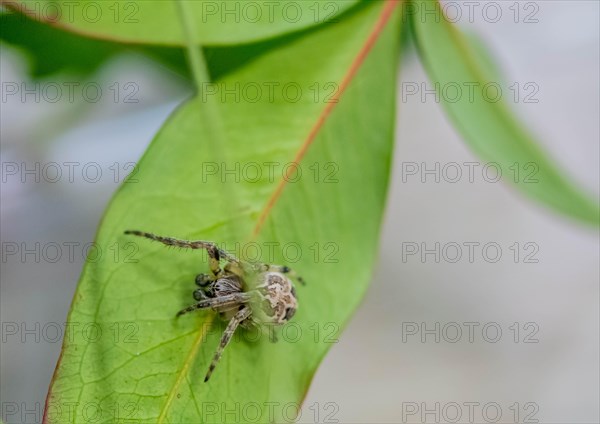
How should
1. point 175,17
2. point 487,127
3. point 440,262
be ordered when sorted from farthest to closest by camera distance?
point 440,262, point 487,127, point 175,17

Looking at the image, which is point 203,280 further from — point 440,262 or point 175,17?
point 440,262

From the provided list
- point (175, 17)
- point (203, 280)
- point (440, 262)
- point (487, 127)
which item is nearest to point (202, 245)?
point (203, 280)

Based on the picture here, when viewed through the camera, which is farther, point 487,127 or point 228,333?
point 487,127

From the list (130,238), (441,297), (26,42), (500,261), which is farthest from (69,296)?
(500,261)

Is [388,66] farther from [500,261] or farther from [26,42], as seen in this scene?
[500,261]

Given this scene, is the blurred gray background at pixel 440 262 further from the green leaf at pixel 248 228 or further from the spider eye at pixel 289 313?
the spider eye at pixel 289 313

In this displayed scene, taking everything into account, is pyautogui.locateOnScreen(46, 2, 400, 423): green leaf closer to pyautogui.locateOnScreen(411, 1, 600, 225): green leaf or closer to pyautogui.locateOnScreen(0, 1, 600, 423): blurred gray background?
pyautogui.locateOnScreen(411, 1, 600, 225): green leaf

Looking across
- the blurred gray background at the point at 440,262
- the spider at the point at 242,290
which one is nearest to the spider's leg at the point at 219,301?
the spider at the point at 242,290
